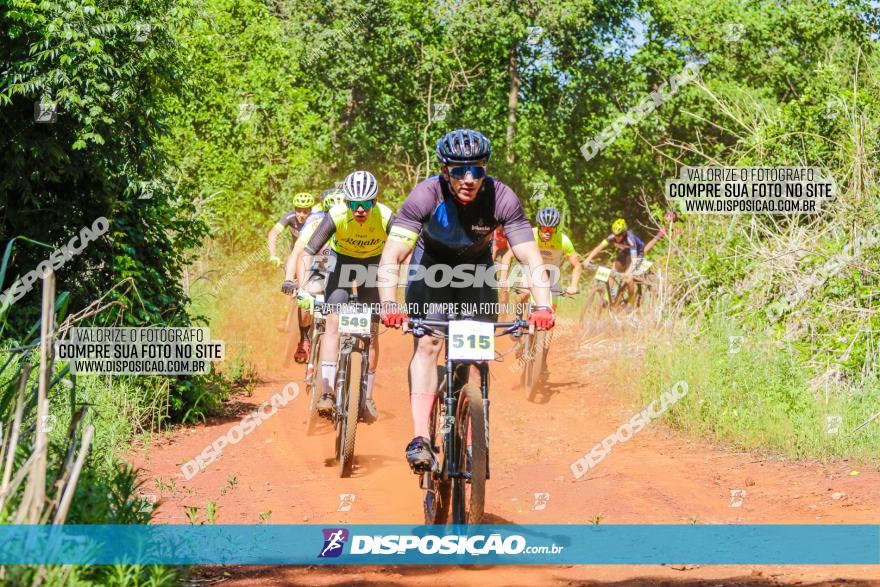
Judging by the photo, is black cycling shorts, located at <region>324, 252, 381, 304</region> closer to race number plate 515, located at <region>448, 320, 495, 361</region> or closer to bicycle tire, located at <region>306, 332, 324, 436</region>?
bicycle tire, located at <region>306, 332, 324, 436</region>

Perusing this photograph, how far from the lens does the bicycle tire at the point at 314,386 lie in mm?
9508

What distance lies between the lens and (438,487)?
6.01 m

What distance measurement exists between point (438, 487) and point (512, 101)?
69.3 ft

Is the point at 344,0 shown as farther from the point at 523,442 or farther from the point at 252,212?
the point at 523,442

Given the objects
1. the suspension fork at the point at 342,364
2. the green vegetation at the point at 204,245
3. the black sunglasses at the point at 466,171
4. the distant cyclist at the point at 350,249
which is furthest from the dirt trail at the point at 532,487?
the black sunglasses at the point at 466,171

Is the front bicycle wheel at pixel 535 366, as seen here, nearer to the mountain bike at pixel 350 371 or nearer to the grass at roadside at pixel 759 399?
the grass at roadside at pixel 759 399

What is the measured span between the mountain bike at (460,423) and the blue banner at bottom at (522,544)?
0.53 ft

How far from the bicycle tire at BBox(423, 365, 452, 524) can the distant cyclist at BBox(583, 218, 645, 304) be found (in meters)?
11.4

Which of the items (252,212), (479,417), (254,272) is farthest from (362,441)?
(252,212)

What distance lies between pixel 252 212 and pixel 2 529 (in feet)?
A: 71.9

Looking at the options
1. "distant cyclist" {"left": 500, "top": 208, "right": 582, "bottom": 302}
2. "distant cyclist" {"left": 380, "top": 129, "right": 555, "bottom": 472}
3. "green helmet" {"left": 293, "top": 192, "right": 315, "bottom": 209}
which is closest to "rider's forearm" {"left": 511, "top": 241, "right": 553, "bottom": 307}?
"distant cyclist" {"left": 380, "top": 129, "right": 555, "bottom": 472}

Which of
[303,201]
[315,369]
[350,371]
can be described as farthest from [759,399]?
[303,201]

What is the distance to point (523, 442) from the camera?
9992 millimetres

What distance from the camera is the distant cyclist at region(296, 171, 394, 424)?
29.3ft
